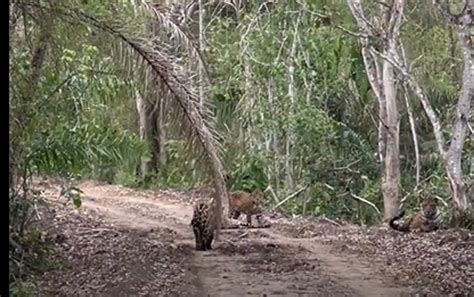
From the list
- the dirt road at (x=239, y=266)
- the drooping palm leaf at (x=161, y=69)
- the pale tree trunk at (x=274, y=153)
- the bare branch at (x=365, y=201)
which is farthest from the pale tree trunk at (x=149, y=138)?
the drooping palm leaf at (x=161, y=69)

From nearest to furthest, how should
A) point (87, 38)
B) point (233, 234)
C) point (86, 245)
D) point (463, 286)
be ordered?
point (87, 38), point (463, 286), point (86, 245), point (233, 234)

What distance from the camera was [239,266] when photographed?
9328 millimetres

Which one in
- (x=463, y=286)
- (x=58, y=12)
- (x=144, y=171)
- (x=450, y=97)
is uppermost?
(x=58, y=12)

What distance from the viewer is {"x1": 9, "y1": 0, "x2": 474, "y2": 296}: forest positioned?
6.95 meters

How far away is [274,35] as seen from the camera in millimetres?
15453

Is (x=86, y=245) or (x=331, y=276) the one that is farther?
(x=86, y=245)

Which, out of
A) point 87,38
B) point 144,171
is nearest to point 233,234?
point 87,38

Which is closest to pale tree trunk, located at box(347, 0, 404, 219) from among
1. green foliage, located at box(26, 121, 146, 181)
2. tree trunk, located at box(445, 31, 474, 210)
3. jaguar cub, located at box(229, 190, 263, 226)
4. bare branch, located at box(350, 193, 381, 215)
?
bare branch, located at box(350, 193, 381, 215)

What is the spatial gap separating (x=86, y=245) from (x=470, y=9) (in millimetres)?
5804

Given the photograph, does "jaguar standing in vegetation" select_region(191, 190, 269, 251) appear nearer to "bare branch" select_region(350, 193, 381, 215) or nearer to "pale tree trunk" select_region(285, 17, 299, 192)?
"pale tree trunk" select_region(285, 17, 299, 192)

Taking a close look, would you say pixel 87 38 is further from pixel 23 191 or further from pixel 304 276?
pixel 304 276

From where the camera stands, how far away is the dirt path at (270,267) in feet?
26.6

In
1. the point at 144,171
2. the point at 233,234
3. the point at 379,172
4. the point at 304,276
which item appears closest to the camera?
the point at 304,276

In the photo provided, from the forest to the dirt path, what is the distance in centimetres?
9
